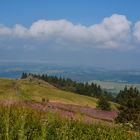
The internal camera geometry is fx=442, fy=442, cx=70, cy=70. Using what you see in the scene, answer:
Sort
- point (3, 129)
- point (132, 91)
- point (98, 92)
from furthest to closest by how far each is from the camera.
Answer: point (98, 92) → point (132, 91) → point (3, 129)

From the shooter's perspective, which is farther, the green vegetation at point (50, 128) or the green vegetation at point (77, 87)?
the green vegetation at point (77, 87)

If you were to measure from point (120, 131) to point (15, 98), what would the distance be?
6.10 metres

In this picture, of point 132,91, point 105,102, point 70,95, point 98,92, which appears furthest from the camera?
point 98,92

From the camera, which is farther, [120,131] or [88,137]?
[120,131]

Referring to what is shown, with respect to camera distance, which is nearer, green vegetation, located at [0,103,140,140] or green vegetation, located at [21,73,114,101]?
green vegetation, located at [0,103,140,140]

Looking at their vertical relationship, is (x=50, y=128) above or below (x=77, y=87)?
above

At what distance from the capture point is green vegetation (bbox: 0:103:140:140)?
11.7m

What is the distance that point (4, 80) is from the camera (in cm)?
11569

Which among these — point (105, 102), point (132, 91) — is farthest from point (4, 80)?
point (132, 91)

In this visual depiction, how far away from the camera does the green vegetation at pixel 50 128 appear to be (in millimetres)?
11680

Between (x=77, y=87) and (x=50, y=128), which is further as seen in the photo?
(x=77, y=87)

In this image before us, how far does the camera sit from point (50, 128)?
1287 cm

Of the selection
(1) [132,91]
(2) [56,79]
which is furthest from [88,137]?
(2) [56,79]

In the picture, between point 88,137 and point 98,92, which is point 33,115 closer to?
point 88,137
